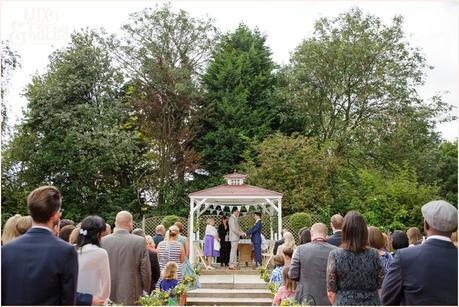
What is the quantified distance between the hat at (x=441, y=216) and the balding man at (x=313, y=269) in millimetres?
1787

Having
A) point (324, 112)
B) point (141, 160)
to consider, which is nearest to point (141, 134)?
point (141, 160)

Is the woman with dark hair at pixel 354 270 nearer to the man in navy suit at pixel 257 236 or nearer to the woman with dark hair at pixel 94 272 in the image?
the woman with dark hair at pixel 94 272

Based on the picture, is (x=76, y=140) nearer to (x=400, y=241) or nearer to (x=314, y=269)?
(x=400, y=241)

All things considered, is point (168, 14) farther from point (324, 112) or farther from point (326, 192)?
point (326, 192)

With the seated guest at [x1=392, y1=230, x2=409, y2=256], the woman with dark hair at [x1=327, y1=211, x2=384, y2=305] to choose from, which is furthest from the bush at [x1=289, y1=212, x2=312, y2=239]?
the woman with dark hair at [x1=327, y1=211, x2=384, y2=305]

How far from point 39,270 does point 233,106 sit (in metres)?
26.7

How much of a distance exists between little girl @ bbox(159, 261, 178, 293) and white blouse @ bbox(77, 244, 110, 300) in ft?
13.8

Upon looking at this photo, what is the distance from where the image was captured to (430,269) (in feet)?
12.6

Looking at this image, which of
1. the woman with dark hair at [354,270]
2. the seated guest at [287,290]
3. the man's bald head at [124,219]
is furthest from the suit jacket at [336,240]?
the man's bald head at [124,219]

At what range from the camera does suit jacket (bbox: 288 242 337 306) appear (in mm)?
5680

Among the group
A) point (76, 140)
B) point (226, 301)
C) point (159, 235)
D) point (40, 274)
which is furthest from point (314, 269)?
point (76, 140)

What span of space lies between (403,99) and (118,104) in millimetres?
12784

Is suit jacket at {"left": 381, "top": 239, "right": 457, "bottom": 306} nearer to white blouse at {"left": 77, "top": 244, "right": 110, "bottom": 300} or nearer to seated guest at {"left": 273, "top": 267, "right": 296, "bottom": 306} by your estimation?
white blouse at {"left": 77, "top": 244, "right": 110, "bottom": 300}

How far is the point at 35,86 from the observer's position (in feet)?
94.6
